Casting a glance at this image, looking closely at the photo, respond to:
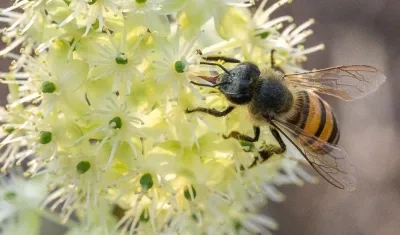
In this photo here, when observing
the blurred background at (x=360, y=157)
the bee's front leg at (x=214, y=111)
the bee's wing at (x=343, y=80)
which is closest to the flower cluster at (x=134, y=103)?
the bee's front leg at (x=214, y=111)

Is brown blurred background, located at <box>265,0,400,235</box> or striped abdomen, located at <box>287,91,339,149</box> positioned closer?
striped abdomen, located at <box>287,91,339,149</box>

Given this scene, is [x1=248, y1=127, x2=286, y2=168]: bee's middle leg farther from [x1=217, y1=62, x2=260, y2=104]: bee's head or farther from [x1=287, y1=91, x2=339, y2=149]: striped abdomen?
[x1=217, y1=62, x2=260, y2=104]: bee's head

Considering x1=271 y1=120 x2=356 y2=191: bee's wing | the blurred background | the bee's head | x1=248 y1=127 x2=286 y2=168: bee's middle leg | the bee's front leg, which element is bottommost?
the blurred background

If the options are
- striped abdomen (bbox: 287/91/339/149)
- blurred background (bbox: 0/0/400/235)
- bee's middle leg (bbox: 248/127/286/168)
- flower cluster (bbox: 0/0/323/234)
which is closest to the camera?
flower cluster (bbox: 0/0/323/234)

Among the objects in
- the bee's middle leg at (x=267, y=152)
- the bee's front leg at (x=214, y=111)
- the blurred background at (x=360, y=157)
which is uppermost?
the bee's front leg at (x=214, y=111)

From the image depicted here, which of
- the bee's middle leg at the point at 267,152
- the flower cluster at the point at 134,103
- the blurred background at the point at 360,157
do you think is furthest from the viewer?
the blurred background at the point at 360,157

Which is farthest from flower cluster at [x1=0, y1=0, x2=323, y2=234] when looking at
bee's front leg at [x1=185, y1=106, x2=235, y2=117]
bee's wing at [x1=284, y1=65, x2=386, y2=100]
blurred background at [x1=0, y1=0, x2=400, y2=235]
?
blurred background at [x1=0, y1=0, x2=400, y2=235]

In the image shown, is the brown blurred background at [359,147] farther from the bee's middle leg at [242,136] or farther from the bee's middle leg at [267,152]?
the bee's middle leg at [242,136]
